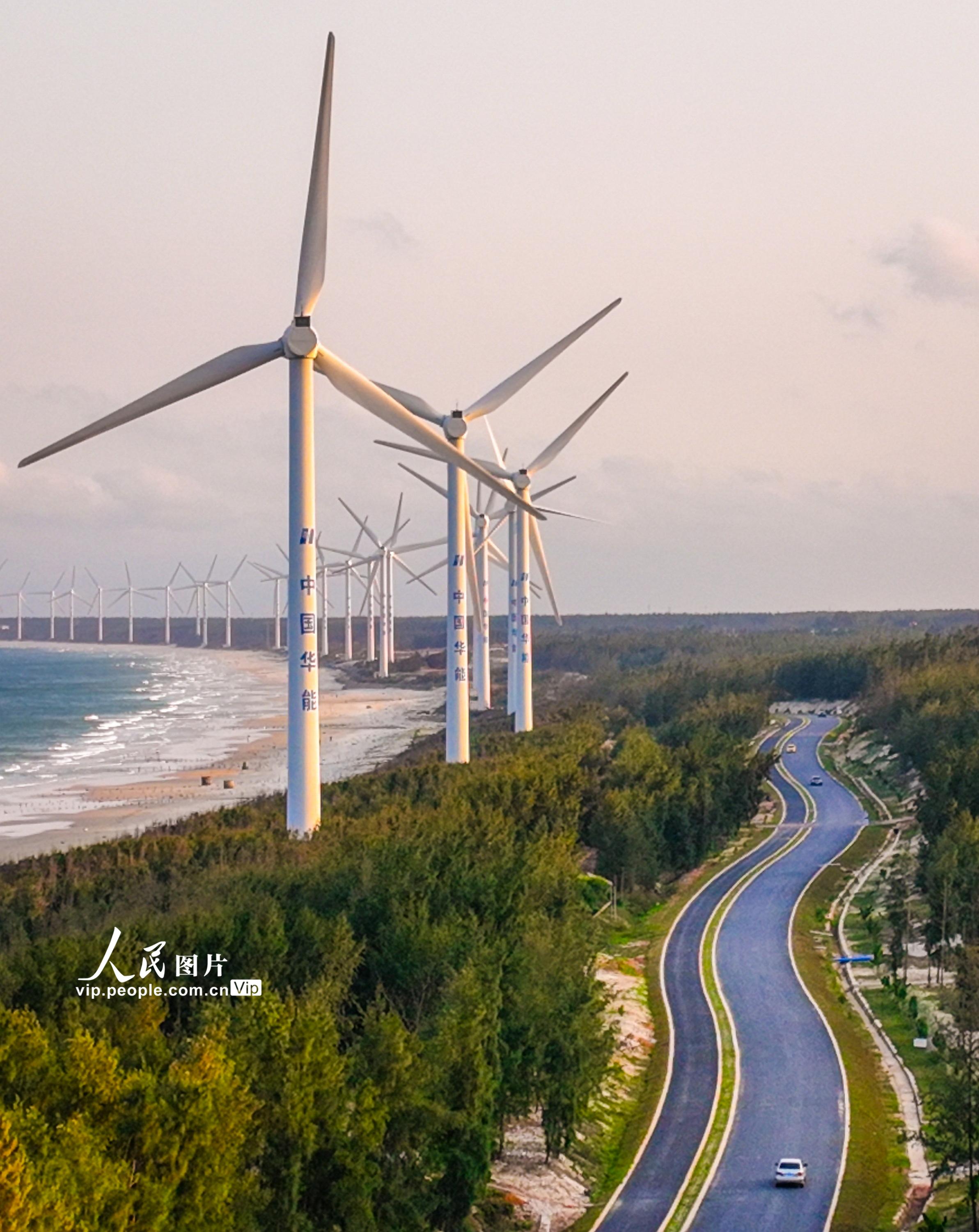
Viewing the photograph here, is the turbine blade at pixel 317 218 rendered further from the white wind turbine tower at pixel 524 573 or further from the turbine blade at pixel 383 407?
the white wind turbine tower at pixel 524 573

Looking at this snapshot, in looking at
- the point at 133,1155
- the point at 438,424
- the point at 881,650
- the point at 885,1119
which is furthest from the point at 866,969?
the point at 881,650

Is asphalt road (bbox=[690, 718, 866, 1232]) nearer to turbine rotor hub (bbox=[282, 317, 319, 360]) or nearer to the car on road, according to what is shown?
the car on road

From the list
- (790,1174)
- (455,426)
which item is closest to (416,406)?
(455,426)

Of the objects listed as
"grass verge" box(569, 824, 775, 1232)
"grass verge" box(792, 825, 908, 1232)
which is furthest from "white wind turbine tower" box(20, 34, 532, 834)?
"grass verge" box(792, 825, 908, 1232)

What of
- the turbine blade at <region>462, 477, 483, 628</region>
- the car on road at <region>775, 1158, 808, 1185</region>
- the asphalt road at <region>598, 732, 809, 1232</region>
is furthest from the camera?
the turbine blade at <region>462, 477, 483, 628</region>

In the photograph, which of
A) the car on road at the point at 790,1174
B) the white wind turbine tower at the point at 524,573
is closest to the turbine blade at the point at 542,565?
the white wind turbine tower at the point at 524,573

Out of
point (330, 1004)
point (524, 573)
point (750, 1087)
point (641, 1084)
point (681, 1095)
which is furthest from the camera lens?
point (524, 573)

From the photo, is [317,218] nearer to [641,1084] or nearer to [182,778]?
[641,1084]
